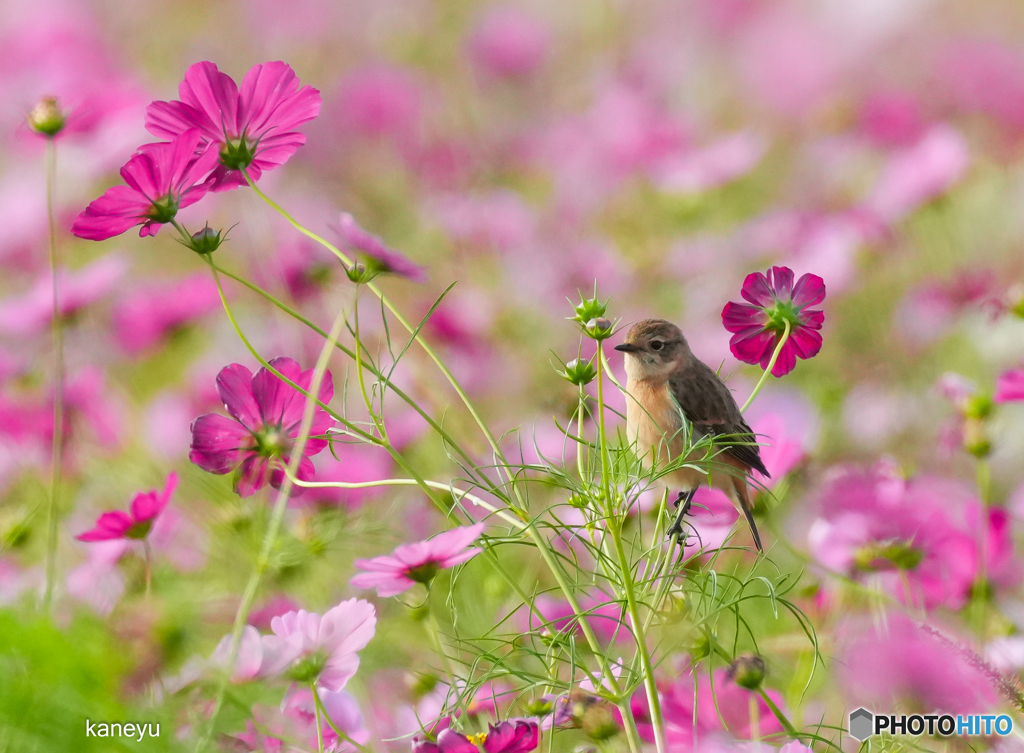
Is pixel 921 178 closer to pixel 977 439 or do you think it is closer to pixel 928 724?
pixel 977 439

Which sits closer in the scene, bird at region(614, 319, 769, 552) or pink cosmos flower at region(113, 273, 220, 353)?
bird at region(614, 319, 769, 552)

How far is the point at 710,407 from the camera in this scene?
2.62ft

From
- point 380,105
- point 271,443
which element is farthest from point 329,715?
point 380,105

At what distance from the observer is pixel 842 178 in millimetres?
2062

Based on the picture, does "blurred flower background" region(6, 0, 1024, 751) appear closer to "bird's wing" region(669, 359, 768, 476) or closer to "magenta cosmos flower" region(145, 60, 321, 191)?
"bird's wing" region(669, 359, 768, 476)

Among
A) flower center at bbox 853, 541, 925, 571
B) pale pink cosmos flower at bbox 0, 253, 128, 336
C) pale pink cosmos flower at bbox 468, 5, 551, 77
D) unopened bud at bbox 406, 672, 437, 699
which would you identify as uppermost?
pale pink cosmos flower at bbox 468, 5, 551, 77

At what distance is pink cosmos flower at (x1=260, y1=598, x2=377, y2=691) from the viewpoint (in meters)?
0.57

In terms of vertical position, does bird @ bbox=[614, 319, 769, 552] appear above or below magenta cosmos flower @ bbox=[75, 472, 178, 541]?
above

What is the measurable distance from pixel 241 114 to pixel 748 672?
0.43 m

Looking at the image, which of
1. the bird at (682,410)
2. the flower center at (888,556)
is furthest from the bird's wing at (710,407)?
the flower center at (888,556)

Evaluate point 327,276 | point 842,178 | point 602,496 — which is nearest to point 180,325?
point 327,276

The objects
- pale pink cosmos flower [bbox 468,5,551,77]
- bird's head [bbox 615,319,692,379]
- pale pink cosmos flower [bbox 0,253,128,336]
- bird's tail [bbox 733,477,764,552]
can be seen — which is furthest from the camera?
pale pink cosmos flower [bbox 468,5,551,77]

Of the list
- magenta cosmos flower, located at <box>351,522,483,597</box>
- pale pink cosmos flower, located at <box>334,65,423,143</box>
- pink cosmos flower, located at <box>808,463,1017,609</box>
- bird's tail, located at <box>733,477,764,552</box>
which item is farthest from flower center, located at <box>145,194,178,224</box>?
pale pink cosmos flower, located at <box>334,65,423,143</box>

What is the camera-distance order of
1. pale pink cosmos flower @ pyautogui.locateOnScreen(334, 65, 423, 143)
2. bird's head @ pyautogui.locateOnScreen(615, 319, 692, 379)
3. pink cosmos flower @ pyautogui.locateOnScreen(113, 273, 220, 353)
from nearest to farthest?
bird's head @ pyautogui.locateOnScreen(615, 319, 692, 379), pink cosmos flower @ pyautogui.locateOnScreen(113, 273, 220, 353), pale pink cosmos flower @ pyautogui.locateOnScreen(334, 65, 423, 143)
